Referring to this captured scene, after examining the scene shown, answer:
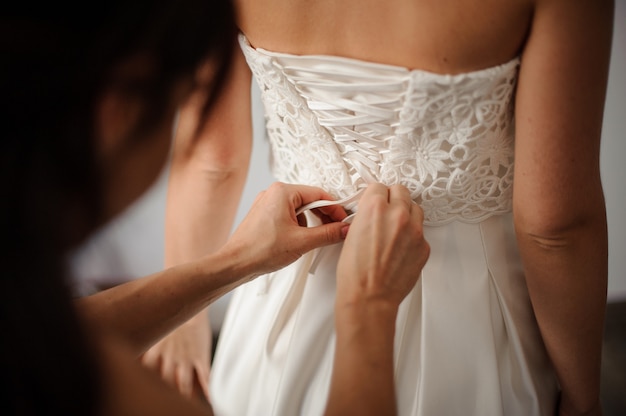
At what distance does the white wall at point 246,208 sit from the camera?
57 cm

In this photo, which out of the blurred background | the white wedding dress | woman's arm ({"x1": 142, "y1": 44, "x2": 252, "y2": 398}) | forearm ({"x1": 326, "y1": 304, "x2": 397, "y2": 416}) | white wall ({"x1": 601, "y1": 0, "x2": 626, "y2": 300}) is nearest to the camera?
forearm ({"x1": 326, "y1": 304, "x2": 397, "y2": 416})

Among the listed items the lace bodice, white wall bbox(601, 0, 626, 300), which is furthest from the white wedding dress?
white wall bbox(601, 0, 626, 300)

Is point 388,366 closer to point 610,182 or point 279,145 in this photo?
point 279,145

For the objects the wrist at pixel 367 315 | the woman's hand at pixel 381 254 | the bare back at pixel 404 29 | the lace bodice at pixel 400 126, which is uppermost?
the bare back at pixel 404 29

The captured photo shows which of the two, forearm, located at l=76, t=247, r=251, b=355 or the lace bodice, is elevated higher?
the lace bodice

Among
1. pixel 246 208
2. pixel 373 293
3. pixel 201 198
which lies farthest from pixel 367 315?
pixel 246 208

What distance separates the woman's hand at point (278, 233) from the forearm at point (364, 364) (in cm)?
13

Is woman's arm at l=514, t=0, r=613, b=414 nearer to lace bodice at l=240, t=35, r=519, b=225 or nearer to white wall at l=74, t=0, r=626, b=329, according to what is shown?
lace bodice at l=240, t=35, r=519, b=225

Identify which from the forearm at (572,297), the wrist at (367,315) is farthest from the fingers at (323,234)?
the forearm at (572,297)

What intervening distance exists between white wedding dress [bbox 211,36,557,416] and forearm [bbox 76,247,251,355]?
4.6 inches

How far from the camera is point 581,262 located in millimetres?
631

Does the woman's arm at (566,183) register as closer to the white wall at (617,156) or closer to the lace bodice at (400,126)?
the lace bodice at (400,126)

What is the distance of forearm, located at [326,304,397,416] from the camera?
512 mm

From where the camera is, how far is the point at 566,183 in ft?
1.88
